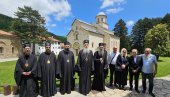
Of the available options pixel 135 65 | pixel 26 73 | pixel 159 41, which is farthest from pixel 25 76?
pixel 159 41

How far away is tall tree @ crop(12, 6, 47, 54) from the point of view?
45.7m

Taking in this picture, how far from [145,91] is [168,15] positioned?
59960 mm

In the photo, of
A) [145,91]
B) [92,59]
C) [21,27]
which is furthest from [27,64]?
[21,27]

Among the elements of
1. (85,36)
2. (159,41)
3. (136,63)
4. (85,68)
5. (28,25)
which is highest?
(28,25)

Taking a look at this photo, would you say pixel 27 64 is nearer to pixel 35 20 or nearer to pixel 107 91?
pixel 107 91

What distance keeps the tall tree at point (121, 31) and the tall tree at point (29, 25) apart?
3110 centimetres

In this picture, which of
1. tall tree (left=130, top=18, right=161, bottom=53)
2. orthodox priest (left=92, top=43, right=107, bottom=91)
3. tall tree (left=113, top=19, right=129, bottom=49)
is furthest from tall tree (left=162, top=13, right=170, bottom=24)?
orthodox priest (left=92, top=43, right=107, bottom=91)

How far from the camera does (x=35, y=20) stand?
158 ft

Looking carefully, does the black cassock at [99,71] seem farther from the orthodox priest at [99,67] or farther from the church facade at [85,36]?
the church facade at [85,36]

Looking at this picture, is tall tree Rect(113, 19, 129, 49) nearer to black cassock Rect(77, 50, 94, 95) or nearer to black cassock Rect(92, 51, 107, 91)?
black cassock Rect(92, 51, 107, 91)

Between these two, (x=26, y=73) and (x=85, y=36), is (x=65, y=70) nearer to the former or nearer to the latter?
(x=26, y=73)

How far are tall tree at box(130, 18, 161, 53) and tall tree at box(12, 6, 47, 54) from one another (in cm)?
3086

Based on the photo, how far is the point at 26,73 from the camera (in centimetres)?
728

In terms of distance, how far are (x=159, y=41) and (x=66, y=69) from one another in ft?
97.8
